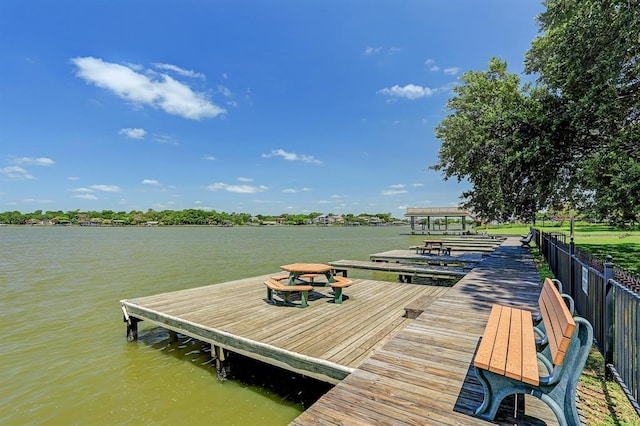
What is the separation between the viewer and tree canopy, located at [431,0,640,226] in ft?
28.4

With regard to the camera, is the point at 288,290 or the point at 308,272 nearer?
the point at 288,290

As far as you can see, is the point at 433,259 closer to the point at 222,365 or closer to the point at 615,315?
the point at 615,315

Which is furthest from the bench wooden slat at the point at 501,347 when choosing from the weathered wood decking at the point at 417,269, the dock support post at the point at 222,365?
the weathered wood decking at the point at 417,269

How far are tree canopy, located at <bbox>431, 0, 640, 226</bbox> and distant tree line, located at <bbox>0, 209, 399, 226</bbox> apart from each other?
424ft

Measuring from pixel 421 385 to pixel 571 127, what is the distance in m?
11.0

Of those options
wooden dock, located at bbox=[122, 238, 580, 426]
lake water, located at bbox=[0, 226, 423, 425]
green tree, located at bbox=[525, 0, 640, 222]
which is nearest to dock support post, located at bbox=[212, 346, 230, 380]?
lake water, located at bbox=[0, 226, 423, 425]

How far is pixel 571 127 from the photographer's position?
410 inches

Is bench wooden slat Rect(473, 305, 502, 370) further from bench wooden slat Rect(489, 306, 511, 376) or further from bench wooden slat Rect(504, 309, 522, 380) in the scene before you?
bench wooden slat Rect(504, 309, 522, 380)

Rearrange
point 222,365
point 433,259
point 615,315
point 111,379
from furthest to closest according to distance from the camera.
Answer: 1. point 433,259
2. point 111,379
3. point 222,365
4. point 615,315

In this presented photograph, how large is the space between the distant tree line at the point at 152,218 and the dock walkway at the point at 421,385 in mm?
139579

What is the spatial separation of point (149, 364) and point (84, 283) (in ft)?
35.4

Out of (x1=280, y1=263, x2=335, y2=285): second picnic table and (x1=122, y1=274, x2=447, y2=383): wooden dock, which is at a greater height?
(x1=280, y1=263, x2=335, y2=285): second picnic table

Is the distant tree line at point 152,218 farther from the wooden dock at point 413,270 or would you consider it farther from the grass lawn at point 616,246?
the wooden dock at point 413,270

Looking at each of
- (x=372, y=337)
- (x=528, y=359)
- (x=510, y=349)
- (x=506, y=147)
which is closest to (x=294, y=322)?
(x=372, y=337)
